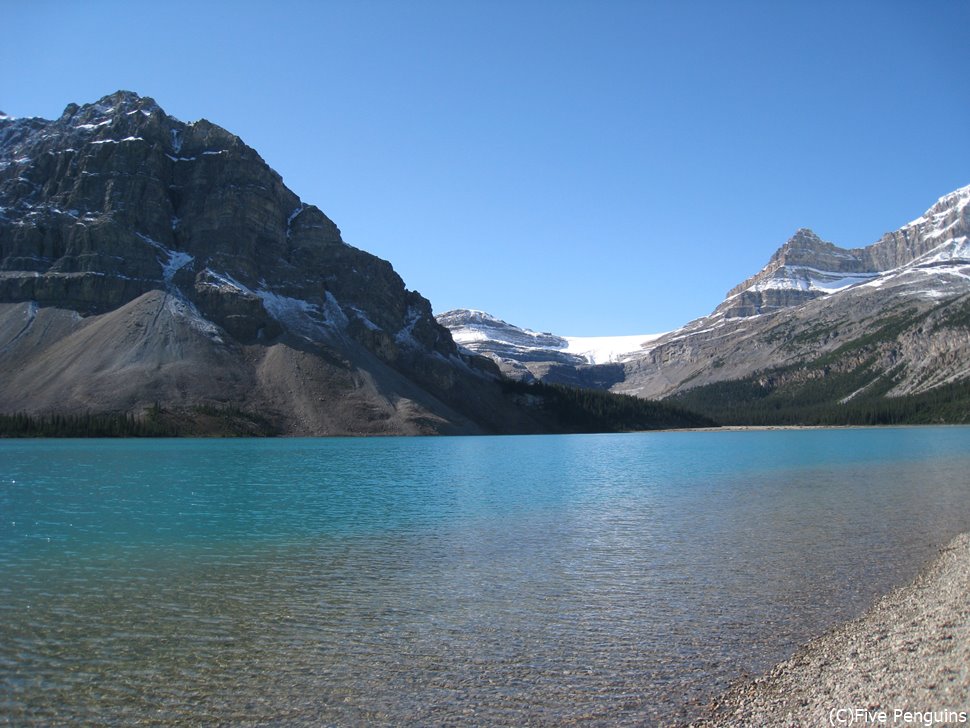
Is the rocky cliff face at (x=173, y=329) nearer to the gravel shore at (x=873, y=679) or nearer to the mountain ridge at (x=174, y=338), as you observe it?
the mountain ridge at (x=174, y=338)

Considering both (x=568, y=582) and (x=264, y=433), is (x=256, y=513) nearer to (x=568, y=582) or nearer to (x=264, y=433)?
(x=568, y=582)

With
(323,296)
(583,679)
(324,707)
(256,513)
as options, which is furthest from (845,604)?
(323,296)

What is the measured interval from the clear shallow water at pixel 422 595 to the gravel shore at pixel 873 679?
0.87 meters

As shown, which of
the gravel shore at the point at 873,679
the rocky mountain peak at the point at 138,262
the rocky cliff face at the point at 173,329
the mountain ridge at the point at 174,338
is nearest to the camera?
the gravel shore at the point at 873,679

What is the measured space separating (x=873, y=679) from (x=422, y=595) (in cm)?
1256

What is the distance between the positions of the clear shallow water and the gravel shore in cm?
87

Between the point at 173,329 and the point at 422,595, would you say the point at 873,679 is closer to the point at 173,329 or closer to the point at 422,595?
the point at 422,595

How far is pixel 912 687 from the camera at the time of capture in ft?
44.3

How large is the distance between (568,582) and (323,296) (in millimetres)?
181302

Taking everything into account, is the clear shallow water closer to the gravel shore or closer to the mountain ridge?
the gravel shore

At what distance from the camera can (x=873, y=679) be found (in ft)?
46.9

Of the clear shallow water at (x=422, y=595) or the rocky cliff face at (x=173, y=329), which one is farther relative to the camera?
the rocky cliff face at (x=173, y=329)

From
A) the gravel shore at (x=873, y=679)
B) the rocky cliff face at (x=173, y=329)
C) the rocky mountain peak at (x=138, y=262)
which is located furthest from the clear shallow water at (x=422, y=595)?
the rocky mountain peak at (x=138, y=262)

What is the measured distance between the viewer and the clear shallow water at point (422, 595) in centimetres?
1458
